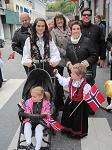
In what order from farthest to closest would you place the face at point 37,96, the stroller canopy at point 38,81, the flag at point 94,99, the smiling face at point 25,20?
1. the smiling face at point 25,20
2. the stroller canopy at point 38,81
3. the flag at point 94,99
4. the face at point 37,96

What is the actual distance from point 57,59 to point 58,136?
1.18 meters

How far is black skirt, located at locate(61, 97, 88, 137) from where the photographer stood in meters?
4.57

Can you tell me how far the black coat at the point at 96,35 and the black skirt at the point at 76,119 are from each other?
4.81ft

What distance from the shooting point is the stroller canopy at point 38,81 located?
4537 millimetres

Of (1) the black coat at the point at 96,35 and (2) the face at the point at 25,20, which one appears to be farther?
(2) the face at the point at 25,20

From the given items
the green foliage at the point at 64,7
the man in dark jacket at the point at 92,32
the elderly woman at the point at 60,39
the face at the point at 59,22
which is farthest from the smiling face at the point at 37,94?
the green foliage at the point at 64,7

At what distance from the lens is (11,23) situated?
50188 millimetres

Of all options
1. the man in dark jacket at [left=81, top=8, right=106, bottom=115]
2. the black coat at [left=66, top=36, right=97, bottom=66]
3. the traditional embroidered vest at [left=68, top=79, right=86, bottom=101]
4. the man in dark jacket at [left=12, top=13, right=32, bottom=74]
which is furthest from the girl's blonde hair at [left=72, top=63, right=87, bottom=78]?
the man in dark jacket at [left=12, top=13, right=32, bottom=74]

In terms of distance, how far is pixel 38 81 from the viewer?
4.66m

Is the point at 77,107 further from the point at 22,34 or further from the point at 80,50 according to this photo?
the point at 22,34

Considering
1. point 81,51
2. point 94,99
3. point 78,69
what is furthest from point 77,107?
point 81,51

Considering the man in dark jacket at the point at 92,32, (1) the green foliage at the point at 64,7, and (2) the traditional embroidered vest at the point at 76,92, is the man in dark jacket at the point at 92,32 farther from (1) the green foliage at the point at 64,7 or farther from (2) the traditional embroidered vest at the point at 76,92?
(1) the green foliage at the point at 64,7

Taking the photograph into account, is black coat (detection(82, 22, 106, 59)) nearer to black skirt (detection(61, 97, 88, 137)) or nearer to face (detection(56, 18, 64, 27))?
face (detection(56, 18, 64, 27))

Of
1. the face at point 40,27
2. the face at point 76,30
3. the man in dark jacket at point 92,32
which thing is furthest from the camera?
the man in dark jacket at point 92,32
